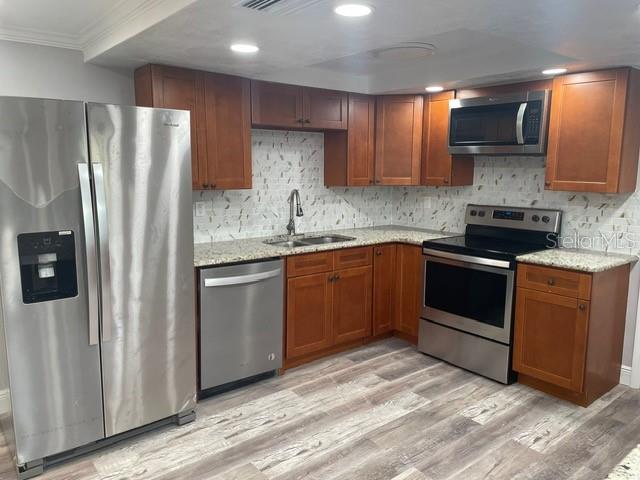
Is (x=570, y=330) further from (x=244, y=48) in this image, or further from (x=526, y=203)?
(x=244, y=48)

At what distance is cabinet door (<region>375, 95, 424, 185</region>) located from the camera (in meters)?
4.32

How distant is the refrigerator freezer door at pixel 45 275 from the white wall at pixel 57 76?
99 cm

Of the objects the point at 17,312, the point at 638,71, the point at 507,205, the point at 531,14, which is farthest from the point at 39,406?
the point at 638,71

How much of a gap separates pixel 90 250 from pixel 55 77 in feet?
4.57

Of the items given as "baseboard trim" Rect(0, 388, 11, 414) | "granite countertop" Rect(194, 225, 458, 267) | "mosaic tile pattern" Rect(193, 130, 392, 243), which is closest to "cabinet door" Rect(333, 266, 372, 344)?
"granite countertop" Rect(194, 225, 458, 267)

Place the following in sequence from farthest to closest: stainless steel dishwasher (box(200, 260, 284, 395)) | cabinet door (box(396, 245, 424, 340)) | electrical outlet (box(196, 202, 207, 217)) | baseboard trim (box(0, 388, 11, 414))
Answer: cabinet door (box(396, 245, 424, 340)) < electrical outlet (box(196, 202, 207, 217)) < stainless steel dishwasher (box(200, 260, 284, 395)) < baseboard trim (box(0, 388, 11, 414))

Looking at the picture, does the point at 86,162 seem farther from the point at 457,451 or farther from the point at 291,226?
the point at 457,451

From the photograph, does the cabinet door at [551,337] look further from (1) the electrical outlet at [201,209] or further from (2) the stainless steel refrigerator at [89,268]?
(1) the electrical outlet at [201,209]

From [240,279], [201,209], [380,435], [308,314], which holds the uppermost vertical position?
[201,209]

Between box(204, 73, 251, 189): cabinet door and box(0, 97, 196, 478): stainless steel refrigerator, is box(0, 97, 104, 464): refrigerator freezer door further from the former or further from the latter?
box(204, 73, 251, 189): cabinet door

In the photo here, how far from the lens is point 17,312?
228 cm

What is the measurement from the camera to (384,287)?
420 cm

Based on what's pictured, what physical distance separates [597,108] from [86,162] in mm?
3102

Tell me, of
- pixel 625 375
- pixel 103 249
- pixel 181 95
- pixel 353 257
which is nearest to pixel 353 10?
pixel 181 95
